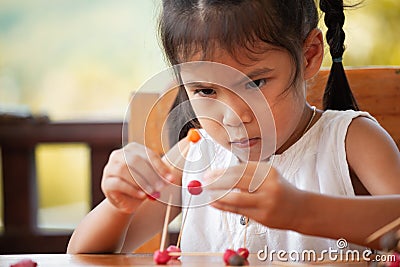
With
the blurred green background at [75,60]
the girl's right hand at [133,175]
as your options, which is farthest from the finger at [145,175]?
the blurred green background at [75,60]

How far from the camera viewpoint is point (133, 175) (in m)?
0.82

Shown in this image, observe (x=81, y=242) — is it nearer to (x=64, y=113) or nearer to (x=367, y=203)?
(x=367, y=203)

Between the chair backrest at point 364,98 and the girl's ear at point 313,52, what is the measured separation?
17 centimetres

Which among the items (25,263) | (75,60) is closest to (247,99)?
(25,263)

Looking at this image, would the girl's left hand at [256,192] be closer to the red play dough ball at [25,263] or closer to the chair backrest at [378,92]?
the red play dough ball at [25,263]

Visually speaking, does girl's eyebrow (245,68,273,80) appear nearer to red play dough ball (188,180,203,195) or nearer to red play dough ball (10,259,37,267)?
red play dough ball (188,180,203,195)

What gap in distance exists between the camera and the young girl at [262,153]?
2.66 feet

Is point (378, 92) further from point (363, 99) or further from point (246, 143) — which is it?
point (246, 143)

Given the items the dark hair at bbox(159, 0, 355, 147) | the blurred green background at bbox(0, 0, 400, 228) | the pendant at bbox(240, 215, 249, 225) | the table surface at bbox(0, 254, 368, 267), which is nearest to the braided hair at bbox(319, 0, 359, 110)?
the dark hair at bbox(159, 0, 355, 147)

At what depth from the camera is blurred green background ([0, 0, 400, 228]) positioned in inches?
102

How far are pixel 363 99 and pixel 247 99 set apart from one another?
378 mm

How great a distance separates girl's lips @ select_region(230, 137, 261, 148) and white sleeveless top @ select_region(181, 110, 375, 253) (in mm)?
98

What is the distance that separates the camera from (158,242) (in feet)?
4.00

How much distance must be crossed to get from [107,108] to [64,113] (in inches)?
6.2
